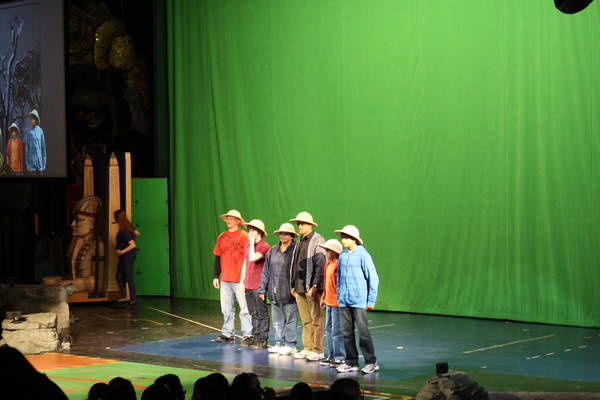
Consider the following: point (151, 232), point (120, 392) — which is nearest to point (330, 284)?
point (120, 392)

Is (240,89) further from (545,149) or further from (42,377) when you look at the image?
(42,377)

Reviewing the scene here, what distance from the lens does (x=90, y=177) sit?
16.3 m

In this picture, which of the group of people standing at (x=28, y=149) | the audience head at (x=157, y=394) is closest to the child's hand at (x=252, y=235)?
the group of people standing at (x=28, y=149)

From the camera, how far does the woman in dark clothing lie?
15.8m

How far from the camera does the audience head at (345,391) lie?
162 inches

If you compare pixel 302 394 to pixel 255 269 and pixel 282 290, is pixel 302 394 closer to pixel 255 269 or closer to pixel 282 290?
pixel 282 290

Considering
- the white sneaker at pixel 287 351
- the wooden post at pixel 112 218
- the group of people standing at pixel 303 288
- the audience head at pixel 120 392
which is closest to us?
the audience head at pixel 120 392

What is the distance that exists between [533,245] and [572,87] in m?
2.36

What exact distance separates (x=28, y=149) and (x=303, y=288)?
16.7ft

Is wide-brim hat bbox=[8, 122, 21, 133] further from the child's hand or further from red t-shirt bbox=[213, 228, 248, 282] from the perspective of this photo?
the child's hand

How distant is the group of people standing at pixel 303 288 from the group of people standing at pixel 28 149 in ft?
10.4

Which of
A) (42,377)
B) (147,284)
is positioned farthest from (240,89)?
(42,377)

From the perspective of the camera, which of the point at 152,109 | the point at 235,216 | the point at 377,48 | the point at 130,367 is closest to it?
the point at 130,367

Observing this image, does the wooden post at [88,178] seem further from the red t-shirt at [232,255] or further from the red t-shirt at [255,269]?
the red t-shirt at [255,269]
